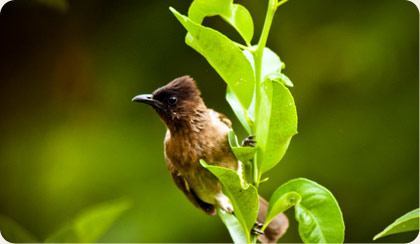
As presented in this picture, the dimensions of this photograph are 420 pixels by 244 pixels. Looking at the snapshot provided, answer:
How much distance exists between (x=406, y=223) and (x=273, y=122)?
0.67 ft

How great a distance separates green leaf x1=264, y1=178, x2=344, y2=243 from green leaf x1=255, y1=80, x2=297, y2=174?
42 mm

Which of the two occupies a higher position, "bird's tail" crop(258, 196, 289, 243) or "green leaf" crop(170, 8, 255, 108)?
"green leaf" crop(170, 8, 255, 108)

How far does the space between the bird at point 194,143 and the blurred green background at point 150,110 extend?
76 cm

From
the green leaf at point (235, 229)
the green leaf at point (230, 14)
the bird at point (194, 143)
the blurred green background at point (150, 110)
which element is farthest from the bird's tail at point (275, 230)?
the blurred green background at point (150, 110)

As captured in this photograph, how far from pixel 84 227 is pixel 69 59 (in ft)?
4.45

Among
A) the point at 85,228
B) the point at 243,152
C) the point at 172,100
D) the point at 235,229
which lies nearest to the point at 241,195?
the point at 243,152

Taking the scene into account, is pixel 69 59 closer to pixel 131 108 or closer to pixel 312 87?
pixel 131 108

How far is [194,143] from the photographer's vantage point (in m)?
1.45

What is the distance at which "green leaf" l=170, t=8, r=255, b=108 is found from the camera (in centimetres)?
87

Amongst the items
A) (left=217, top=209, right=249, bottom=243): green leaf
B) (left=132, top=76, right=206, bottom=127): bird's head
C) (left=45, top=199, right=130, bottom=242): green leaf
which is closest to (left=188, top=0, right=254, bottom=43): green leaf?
(left=217, top=209, right=249, bottom=243): green leaf

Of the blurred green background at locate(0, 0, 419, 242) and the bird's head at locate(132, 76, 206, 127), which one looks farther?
the blurred green background at locate(0, 0, 419, 242)

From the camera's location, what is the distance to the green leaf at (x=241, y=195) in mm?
854

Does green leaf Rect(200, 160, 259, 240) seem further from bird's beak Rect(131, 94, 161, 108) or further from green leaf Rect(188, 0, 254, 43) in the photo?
bird's beak Rect(131, 94, 161, 108)

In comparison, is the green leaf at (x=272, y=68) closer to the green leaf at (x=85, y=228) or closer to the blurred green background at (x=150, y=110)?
the green leaf at (x=85, y=228)
